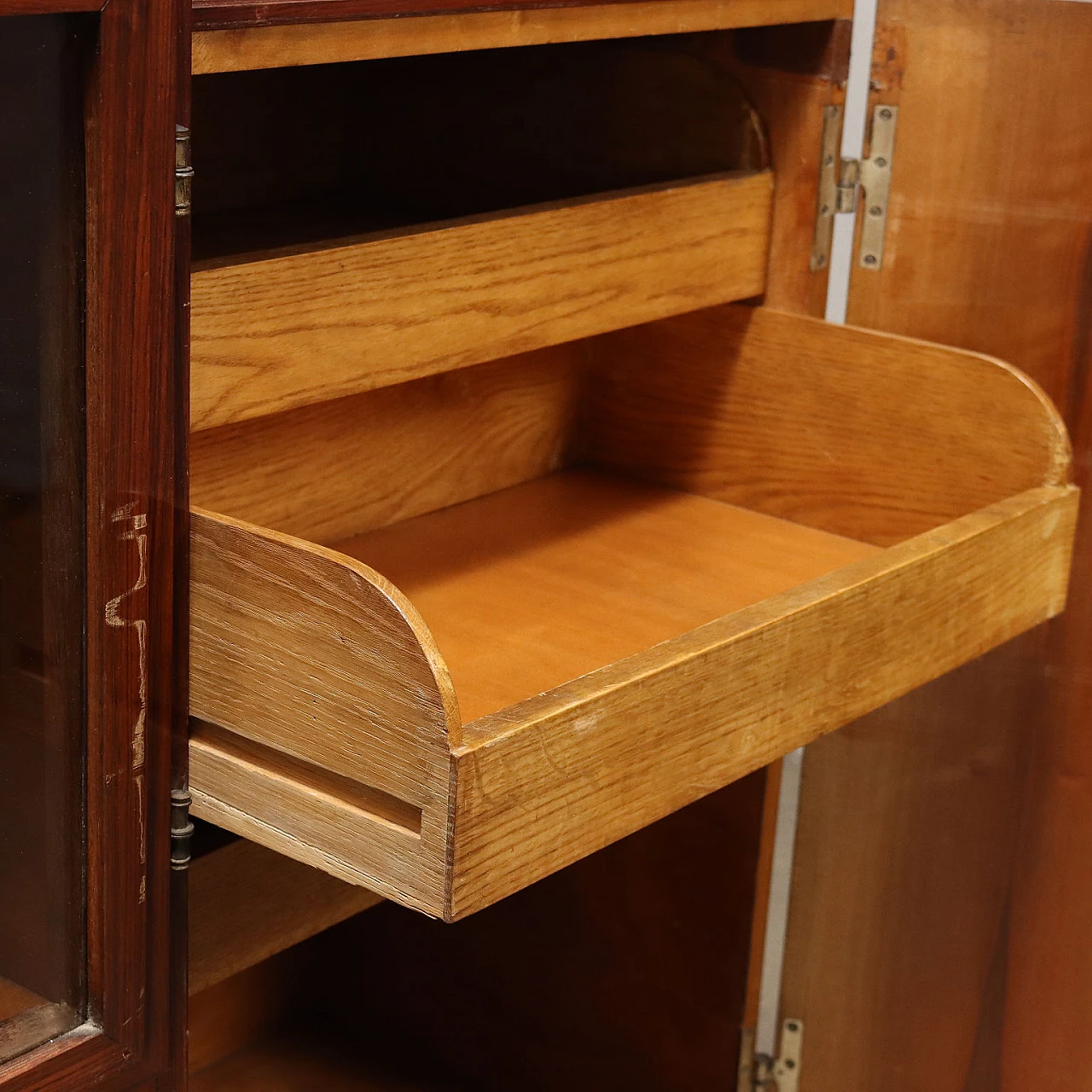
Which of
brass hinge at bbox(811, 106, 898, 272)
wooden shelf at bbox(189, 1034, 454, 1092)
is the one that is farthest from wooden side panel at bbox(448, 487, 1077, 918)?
wooden shelf at bbox(189, 1034, 454, 1092)

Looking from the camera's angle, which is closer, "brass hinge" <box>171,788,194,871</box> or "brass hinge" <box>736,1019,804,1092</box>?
"brass hinge" <box>171,788,194,871</box>

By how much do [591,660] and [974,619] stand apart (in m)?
0.28

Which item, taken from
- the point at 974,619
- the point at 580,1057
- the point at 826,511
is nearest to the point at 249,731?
the point at 974,619

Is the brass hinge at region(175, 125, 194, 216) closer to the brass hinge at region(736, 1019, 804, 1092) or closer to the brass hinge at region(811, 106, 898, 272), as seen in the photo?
the brass hinge at region(811, 106, 898, 272)

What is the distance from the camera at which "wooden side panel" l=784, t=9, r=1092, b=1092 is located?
4.43 ft

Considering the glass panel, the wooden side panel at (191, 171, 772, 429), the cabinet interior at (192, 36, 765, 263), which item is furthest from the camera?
the cabinet interior at (192, 36, 765, 263)

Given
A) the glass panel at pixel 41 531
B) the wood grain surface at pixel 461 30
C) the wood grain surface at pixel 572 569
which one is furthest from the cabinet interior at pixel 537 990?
the glass panel at pixel 41 531

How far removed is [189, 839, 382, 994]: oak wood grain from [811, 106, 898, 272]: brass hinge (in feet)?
2.19

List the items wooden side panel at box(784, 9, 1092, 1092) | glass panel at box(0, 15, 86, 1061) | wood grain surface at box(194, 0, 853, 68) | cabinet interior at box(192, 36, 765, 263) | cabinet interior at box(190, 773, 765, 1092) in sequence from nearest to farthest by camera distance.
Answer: glass panel at box(0, 15, 86, 1061), wood grain surface at box(194, 0, 853, 68), wooden side panel at box(784, 9, 1092, 1092), cabinet interior at box(192, 36, 765, 263), cabinet interior at box(190, 773, 765, 1092)

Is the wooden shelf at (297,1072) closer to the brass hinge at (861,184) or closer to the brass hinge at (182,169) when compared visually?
the brass hinge at (861,184)

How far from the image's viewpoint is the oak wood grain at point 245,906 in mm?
1358

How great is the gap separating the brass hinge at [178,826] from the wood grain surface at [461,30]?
39cm

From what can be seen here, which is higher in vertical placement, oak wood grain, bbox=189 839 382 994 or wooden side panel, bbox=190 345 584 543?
wooden side panel, bbox=190 345 584 543

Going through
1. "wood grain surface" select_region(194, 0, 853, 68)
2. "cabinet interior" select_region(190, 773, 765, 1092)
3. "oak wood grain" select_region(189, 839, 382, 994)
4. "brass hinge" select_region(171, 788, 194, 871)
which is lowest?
"cabinet interior" select_region(190, 773, 765, 1092)
